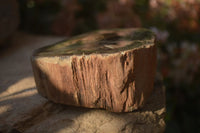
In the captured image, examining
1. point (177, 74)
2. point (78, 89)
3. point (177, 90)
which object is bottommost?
point (177, 90)

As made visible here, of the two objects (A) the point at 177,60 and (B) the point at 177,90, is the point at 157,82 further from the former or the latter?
(B) the point at 177,90

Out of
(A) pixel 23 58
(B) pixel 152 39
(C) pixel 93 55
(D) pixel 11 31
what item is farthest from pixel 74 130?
(D) pixel 11 31

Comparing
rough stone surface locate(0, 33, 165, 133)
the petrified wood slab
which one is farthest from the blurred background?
the petrified wood slab

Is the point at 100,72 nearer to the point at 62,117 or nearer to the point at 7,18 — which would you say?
the point at 62,117

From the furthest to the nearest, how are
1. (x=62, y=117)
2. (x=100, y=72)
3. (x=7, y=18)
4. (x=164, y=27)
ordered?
(x=164, y=27) < (x=7, y=18) < (x=62, y=117) < (x=100, y=72)

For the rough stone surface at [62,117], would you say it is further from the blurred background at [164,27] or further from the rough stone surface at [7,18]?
the blurred background at [164,27]

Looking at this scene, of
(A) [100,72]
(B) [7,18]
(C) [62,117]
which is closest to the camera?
(A) [100,72]

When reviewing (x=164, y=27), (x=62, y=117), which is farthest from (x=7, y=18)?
(x=164, y=27)
